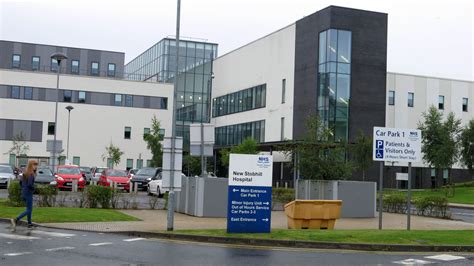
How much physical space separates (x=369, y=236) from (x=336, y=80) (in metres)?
41.9

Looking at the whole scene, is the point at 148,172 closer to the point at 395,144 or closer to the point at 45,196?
the point at 45,196

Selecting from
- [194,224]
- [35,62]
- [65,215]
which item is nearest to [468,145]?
[194,224]

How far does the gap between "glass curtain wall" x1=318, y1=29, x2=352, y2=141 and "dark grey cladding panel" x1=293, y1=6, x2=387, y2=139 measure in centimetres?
48

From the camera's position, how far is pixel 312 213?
18203 millimetres

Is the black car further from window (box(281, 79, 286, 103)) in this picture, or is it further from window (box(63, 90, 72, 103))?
window (box(63, 90, 72, 103))

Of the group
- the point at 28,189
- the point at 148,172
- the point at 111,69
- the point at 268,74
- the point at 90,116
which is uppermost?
the point at 111,69

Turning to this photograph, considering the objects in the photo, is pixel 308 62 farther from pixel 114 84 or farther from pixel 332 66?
pixel 114 84

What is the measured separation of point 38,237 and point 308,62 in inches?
1822

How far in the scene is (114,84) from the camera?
7212 cm

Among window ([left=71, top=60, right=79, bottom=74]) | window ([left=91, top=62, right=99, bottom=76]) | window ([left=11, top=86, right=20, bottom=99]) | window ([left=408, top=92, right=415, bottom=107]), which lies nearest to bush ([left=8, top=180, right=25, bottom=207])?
window ([left=11, top=86, right=20, bottom=99])

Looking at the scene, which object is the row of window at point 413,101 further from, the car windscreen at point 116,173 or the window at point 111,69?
the window at point 111,69

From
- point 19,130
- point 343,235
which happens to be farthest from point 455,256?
point 19,130

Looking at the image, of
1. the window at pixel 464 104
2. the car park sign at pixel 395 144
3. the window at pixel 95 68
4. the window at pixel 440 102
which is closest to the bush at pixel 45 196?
the car park sign at pixel 395 144

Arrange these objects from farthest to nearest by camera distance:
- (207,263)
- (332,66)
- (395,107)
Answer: (395,107) → (332,66) → (207,263)
